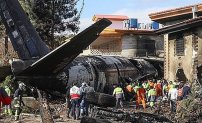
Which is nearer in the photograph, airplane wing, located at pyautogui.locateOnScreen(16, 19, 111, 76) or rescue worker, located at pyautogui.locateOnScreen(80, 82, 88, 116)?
airplane wing, located at pyautogui.locateOnScreen(16, 19, 111, 76)

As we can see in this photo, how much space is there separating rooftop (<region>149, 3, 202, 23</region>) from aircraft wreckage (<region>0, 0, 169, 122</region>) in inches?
260

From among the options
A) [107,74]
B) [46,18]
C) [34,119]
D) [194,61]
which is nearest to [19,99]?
[34,119]

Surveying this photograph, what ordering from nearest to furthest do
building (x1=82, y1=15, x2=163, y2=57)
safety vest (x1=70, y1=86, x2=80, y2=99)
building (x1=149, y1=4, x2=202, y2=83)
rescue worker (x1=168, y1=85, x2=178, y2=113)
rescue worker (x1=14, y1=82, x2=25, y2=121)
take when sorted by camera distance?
rescue worker (x1=14, y1=82, x2=25, y2=121) → safety vest (x1=70, y1=86, x2=80, y2=99) → rescue worker (x1=168, y1=85, x2=178, y2=113) → building (x1=149, y1=4, x2=202, y2=83) → building (x1=82, y1=15, x2=163, y2=57)

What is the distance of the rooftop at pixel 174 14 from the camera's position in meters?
29.6

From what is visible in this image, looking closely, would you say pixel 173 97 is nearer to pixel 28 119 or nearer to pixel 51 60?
pixel 28 119

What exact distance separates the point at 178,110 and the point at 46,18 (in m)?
24.1

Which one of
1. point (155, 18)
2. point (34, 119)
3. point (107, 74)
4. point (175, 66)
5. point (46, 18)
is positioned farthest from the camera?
point (46, 18)

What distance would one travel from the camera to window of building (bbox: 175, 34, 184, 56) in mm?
29600

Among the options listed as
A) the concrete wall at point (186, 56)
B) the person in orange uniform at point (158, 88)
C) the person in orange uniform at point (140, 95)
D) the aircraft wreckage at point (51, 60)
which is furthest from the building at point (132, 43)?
the person in orange uniform at point (140, 95)

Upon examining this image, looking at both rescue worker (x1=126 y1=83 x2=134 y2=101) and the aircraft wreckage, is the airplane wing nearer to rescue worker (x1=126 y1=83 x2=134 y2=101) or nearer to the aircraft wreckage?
the aircraft wreckage

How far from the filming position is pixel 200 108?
1741cm

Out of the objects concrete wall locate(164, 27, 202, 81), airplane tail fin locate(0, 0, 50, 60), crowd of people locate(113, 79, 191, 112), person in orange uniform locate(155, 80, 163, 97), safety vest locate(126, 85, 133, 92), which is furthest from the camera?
concrete wall locate(164, 27, 202, 81)

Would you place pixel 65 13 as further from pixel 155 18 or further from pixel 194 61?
pixel 194 61

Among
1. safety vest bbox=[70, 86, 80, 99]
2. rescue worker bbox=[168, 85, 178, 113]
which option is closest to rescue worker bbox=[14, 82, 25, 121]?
safety vest bbox=[70, 86, 80, 99]
